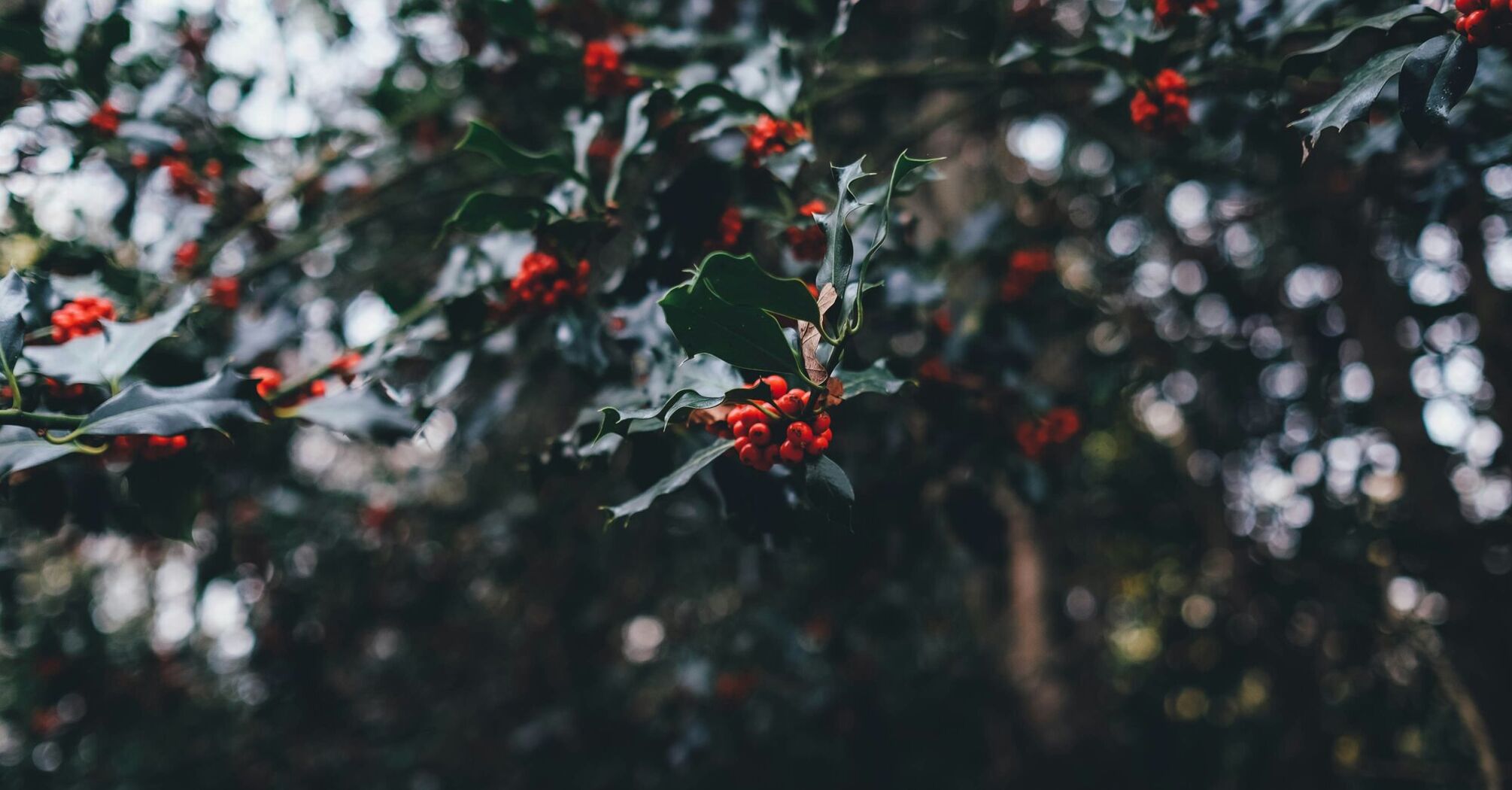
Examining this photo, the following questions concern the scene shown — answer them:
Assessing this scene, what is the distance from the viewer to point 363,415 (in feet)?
4.86

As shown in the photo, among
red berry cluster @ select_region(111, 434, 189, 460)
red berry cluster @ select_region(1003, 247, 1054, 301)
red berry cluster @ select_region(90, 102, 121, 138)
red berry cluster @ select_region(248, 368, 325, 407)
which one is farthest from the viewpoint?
red berry cluster @ select_region(1003, 247, 1054, 301)

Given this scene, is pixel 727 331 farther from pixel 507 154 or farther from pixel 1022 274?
pixel 1022 274

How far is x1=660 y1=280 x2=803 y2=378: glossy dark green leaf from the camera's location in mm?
1016

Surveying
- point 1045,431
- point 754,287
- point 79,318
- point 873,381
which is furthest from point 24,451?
point 1045,431

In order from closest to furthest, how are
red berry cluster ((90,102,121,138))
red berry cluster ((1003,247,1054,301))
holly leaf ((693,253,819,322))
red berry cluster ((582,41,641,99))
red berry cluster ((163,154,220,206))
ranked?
holly leaf ((693,253,819,322)) < red berry cluster ((582,41,641,99)) < red berry cluster ((90,102,121,138)) < red berry cluster ((163,154,220,206)) < red berry cluster ((1003,247,1054,301))

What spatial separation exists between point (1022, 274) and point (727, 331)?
1.37 m

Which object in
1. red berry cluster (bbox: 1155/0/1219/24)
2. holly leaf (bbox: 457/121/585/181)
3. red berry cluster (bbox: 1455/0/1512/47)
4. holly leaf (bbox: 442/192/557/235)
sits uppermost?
red berry cluster (bbox: 1455/0/1512/47)

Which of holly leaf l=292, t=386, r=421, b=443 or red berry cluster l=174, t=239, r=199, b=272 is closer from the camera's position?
holly leaf l=292, t=386, r=421, b=443

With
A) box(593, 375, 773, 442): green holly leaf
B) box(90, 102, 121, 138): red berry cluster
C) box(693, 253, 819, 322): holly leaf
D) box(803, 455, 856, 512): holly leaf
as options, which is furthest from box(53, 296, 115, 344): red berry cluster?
box(803, 455, 856, 512): holly leaf

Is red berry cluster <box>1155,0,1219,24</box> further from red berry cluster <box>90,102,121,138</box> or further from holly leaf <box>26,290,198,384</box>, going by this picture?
red berry cluster <box>90,102,121,138</box>

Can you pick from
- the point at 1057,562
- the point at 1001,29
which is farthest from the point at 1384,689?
the point at 1001,29

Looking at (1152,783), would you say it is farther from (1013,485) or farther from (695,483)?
(695,483)

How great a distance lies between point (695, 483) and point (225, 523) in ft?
6.98

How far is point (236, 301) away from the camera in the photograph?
7.64 ft
